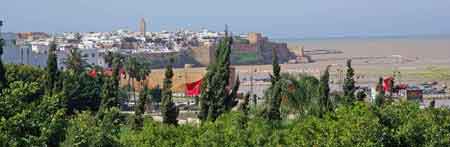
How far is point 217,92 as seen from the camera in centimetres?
2956

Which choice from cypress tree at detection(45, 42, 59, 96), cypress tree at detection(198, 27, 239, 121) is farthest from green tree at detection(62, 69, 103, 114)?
cypress tree at detection(198, 27, 239, 121)

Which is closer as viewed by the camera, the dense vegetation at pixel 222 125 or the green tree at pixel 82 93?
the dense vegetation at pixel 222 125

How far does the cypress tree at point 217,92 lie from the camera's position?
29.4 metres

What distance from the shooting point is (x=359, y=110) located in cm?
1611

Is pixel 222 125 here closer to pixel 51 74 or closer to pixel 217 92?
pixel 217 92

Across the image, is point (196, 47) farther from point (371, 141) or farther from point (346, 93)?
point (371, 141)

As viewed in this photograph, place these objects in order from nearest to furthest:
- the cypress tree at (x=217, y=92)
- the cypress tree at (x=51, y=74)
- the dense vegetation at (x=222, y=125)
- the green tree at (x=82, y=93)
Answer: the dense vegetation at (x=222, y=125), the cypress tree at (x=217, y=92), the cypress tree at (x=51, y=74), the green tree at (x=82, y=93)

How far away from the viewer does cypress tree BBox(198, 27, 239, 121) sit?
29375 millimetres

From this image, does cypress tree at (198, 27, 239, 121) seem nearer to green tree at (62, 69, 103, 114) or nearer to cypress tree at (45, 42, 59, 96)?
cypress tree at (45, 42, 59, 96)

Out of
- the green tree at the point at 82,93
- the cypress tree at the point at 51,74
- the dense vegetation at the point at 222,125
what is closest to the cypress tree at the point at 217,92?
the dense vegetation at the point at 222,125

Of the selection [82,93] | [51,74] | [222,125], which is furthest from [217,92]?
[82,93]

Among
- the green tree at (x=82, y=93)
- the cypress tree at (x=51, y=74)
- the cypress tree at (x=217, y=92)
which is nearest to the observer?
the cypress tree at (x=217, y=92)

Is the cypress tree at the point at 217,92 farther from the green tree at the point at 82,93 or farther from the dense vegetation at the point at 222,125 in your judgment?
the green tree at the point at 82,93

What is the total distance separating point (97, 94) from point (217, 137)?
93.2ft
